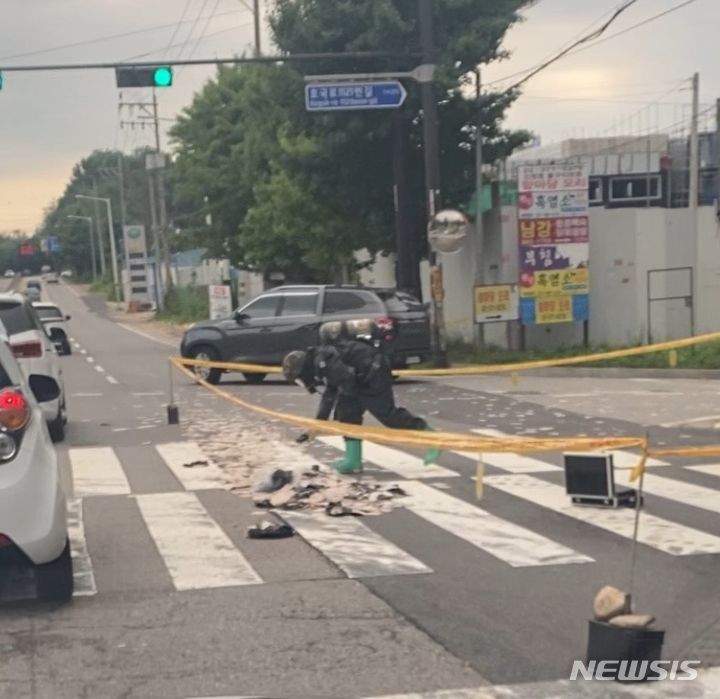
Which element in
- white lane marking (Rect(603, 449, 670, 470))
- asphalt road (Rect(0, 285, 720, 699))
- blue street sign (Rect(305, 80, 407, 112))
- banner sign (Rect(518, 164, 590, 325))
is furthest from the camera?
banner sign (Rect(518, 164, 590, 325))

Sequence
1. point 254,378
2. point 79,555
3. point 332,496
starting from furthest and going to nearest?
point 254,378 → point 332,496 → point 79,555

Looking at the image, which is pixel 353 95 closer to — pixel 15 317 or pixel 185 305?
pixel 15 317

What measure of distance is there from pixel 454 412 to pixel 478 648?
458 inches

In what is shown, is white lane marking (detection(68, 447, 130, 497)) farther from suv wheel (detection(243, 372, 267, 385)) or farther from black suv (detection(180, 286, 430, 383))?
black suv (detection(180, 286, 430, 383))

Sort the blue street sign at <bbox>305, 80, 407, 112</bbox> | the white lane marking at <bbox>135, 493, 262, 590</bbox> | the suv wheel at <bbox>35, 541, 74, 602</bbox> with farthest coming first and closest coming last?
the blue street sign at <bbox>305, 80, 407, 112</bbox>, the white lane marking at <bbox>135, 493, 262, 590</bbox>, the suv wheel at <bbox>35, 541, 74, 602</bbox>

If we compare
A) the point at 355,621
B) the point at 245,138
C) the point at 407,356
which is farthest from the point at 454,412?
the point at 245,138

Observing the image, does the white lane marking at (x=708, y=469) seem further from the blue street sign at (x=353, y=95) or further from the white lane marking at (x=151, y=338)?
the white lane marking at (x=151, y=338)

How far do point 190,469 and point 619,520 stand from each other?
472 centimetres

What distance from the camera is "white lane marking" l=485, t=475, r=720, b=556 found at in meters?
8.39

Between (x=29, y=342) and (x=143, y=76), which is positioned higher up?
(x=143, y=76)

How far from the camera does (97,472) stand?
12391 millimetres

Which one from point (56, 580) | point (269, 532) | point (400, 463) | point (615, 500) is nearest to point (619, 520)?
point (615, 500)

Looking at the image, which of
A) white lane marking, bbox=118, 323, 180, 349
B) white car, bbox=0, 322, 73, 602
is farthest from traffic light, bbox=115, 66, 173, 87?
white lane marking, bbox=118, 323, 180, 349

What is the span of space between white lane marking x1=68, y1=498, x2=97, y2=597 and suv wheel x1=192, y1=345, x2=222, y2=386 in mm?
13480
